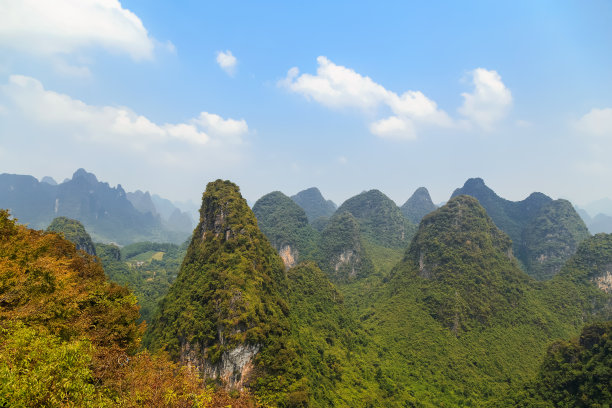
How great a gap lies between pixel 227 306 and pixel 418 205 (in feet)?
507

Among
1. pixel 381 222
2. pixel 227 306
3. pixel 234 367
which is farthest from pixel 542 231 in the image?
pixel 234 367

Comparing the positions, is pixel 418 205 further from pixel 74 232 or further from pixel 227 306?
pixel 74 232

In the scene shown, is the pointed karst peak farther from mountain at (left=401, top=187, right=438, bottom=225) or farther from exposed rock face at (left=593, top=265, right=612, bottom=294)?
mountain at (left=401, top=187, right=438, bottom=225)

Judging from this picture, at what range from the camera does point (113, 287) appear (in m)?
18.8

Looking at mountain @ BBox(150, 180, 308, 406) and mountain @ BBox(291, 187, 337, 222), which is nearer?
mountain @ BBox(150, 180, 308, 406)

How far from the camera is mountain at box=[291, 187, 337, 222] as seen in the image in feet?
578

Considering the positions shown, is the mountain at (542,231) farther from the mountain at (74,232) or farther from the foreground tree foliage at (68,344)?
the mountain at (74,232)

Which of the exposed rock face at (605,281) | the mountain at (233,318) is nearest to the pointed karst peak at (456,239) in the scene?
the exposed rock face at (605,281)

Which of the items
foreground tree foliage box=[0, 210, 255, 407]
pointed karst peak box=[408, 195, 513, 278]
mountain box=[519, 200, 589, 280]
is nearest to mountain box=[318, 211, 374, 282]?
pointed karst peak box=[408, 195, 513, 278]

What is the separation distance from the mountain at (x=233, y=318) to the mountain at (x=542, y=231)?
97767 mm

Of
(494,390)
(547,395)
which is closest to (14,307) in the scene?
(547,395)

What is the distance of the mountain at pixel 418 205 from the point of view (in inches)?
6225

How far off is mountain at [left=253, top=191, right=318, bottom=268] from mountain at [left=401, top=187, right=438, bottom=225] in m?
78.9

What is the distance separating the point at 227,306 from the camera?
89.0 feet
